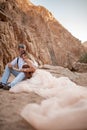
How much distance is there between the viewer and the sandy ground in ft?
9.20

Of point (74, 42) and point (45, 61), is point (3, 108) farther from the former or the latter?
point (74, 42)

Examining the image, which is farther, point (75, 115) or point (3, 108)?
point (3, 108)

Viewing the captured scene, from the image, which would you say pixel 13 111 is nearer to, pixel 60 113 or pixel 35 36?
pixel 60 113

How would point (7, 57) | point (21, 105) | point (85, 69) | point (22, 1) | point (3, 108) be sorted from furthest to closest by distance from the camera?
point (22, 1)
point (85, 69)
point (7, 57)
point (21, 105)
point (3, 108)

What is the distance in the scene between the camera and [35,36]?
25.6 metres

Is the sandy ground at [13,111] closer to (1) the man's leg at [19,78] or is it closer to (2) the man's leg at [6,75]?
(1) the man's leg at [19,78]

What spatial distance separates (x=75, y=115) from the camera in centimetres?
238

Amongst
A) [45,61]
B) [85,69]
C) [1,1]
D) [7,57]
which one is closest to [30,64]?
[7,57]

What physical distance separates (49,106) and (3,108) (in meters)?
1.14

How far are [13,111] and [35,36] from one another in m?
22.5

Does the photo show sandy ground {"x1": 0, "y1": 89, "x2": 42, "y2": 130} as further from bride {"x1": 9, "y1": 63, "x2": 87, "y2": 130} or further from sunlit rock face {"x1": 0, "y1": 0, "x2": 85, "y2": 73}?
sunlit rock face {"x1": 0, "y1": 0, "x2": 85, "y2": 73}

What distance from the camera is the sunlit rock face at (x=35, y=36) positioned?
1379 cm

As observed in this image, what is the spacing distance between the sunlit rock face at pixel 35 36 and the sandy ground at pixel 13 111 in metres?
7.41

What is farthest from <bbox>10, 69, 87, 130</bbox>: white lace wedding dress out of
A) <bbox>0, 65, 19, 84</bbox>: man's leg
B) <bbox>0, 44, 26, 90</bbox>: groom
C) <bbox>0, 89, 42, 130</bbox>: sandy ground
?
<bbox>0, 65, 19, 84</bbox>: man's leg
